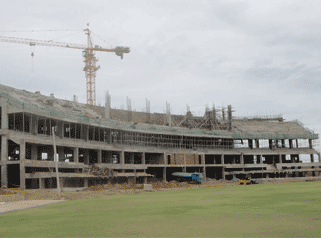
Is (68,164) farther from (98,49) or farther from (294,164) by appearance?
(98,49)

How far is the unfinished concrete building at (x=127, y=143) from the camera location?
4219 cm

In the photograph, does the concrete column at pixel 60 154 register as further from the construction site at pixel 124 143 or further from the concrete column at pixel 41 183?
the concrete column at pixel 41 183

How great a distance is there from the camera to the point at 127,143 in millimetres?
62688

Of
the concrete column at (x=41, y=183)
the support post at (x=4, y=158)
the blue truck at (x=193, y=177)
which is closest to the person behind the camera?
the support post at (x=4, y=158)

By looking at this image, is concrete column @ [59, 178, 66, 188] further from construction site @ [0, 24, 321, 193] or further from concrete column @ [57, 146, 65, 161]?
concrete column @ [57, 146, 65, 161]

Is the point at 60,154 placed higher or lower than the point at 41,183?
higher

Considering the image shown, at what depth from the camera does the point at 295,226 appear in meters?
9.23

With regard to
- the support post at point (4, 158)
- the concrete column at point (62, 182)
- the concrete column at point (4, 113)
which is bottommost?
the concrete column at point (62, 182)

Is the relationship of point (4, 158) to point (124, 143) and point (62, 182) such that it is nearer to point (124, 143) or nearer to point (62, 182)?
point (62, 182)

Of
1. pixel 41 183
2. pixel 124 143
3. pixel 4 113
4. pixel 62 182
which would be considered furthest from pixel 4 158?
pixel 124 143

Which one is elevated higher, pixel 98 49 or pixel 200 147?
pixel 98 49

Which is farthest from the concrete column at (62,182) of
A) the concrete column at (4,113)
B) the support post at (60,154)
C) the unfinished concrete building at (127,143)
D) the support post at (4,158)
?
the concrete column at (4,113)

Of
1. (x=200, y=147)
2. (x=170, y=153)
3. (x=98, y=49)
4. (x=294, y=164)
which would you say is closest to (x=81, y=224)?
(x=170, y=153)

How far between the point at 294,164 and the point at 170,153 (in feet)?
98.7
